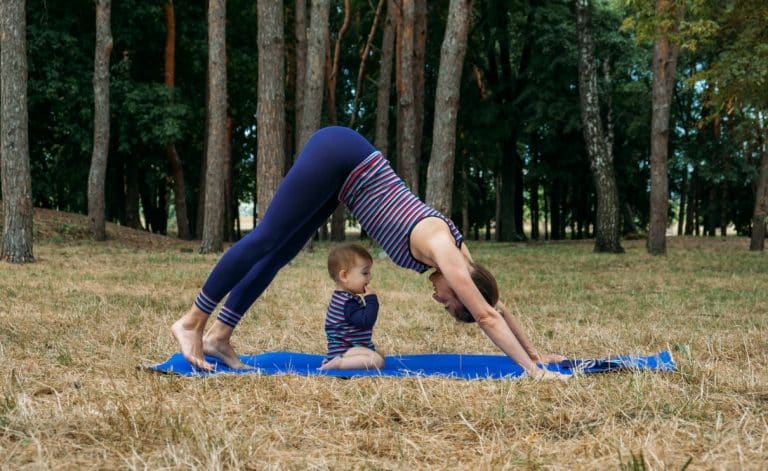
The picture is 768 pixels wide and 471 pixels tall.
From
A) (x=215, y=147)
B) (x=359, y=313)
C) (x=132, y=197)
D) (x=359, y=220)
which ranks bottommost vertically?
(x=359, y=313)

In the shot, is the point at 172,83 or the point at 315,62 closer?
the point at 315,62

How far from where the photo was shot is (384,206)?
423 centimetres

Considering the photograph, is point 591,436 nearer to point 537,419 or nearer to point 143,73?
point 537,419

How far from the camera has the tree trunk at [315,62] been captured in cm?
1424

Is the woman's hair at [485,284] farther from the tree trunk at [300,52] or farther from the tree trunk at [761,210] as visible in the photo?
the tree trunk at [761,210]

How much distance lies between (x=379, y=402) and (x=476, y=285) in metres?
1.15

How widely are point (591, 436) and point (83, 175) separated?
84.2ft

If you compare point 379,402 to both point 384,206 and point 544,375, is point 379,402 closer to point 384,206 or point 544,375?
point 544,375

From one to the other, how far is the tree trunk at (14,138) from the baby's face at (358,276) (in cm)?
890

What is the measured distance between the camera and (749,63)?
11.0 meters

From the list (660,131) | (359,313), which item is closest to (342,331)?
(359,313)

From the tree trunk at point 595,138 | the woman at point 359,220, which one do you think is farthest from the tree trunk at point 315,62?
the woman at point 359,220

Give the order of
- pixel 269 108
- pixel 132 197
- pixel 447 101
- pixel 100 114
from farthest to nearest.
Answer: pixel 132 197 < pixel 100 114 < pixel 269 108 < pixel 447 101

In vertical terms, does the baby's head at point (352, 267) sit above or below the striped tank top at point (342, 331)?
above
